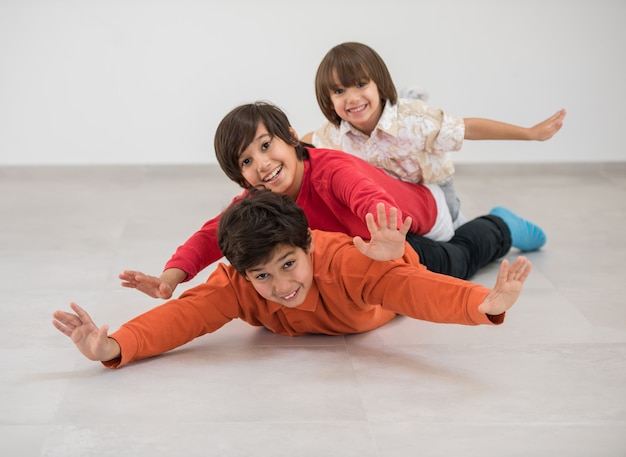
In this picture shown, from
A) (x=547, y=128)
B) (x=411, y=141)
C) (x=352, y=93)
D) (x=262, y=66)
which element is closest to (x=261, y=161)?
(x=352, y=93)

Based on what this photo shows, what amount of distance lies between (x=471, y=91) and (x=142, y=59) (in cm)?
132

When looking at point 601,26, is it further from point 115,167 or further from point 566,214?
point 115,167

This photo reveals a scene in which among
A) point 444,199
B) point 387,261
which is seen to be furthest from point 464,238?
point 387,261

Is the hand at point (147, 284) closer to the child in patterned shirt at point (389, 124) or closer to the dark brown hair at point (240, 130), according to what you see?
the dark brown hair at point (240, 130)

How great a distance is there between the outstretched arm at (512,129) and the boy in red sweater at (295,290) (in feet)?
1.95

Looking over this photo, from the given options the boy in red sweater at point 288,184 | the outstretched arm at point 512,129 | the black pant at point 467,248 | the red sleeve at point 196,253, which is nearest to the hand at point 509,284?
the boy in red sweater at point 288,184

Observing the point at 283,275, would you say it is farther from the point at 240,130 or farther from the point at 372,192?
the point at 240,130

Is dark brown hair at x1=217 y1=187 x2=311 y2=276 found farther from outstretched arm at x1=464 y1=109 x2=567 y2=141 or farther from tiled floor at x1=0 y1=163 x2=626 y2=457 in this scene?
outstretched arm at x1=464 y1=109 x2=567 y2=141

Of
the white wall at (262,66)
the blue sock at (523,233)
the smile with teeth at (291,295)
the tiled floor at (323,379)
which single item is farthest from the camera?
the white wall at (262,66)

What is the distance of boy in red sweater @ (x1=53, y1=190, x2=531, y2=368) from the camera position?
1693 mm

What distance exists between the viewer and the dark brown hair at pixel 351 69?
7.60 ft

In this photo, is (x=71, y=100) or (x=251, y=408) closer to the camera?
(x=251, y=408)

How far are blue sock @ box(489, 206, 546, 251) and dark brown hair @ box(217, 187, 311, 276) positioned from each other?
90 cm

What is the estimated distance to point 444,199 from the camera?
8.05 ft
